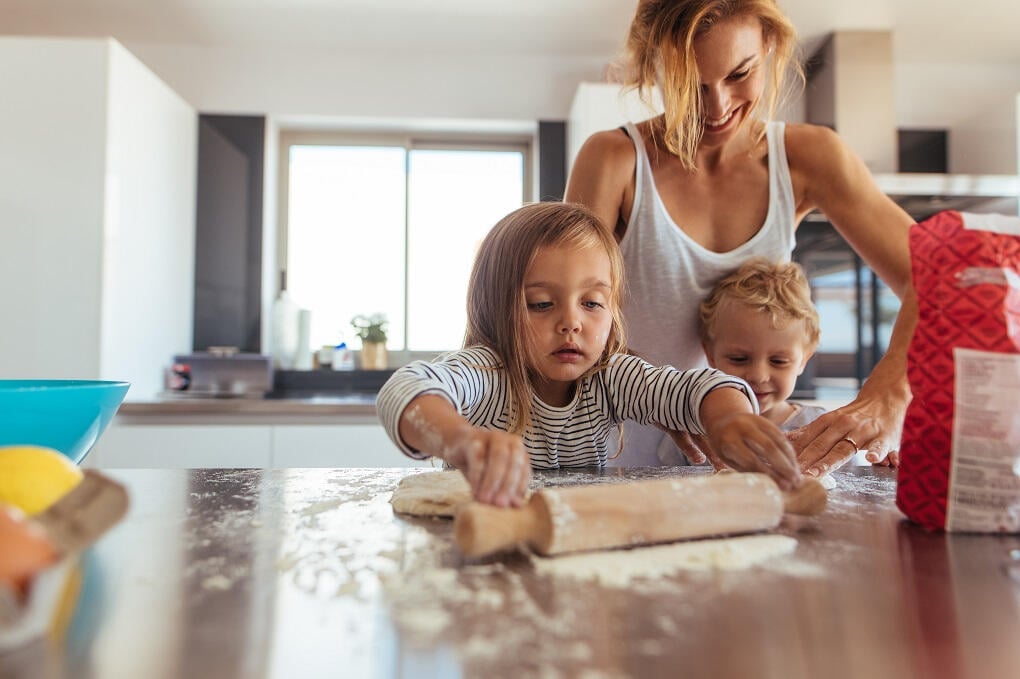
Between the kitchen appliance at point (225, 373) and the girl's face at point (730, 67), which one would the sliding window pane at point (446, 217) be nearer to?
the kitchen appliance at point (225, 373)

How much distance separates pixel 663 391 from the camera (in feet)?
2.74

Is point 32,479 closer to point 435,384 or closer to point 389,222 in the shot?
point 435,384

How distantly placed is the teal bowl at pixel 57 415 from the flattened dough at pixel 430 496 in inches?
10.2

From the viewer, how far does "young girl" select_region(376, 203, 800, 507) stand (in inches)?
31.4

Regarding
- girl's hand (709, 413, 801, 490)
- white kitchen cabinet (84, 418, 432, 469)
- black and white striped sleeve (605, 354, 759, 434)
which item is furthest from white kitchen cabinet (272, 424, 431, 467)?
girl's hand (709, 413, 801, 490)

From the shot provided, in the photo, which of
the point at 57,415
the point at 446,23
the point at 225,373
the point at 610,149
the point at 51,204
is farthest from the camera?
the point at 225,373

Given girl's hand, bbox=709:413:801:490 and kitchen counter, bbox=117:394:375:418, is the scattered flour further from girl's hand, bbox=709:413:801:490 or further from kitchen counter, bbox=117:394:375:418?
kitchen counter, bbox=117:394:375:418

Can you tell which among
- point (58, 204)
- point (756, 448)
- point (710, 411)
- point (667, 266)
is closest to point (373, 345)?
point (58, 204)

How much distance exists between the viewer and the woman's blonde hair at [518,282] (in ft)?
2.87

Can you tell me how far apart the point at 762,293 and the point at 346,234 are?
2.08m

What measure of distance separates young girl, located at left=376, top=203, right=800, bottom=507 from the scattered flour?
239 millimetres

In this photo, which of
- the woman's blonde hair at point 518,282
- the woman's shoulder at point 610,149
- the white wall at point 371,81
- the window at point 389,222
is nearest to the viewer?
the woman's blonde hair at point 518,282

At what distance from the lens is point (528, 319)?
34.1 inches

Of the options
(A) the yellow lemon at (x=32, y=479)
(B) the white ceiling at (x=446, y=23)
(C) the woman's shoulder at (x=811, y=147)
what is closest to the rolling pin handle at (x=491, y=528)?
(A) the yellow lemon at (x=32, y=479)
